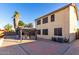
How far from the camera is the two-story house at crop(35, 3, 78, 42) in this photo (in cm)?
1071

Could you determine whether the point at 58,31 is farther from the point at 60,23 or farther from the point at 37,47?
the point at 37,47

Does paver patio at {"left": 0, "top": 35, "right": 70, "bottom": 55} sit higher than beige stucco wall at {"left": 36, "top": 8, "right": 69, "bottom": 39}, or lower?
lower

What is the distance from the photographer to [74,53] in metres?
10.1

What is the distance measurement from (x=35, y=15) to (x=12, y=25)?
1.26 m

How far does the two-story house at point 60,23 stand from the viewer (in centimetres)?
1071

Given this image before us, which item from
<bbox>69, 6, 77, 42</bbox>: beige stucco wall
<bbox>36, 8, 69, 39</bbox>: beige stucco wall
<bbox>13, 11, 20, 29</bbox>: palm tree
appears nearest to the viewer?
<bbox>13, 11, 20, 29</bbox>: palm tree

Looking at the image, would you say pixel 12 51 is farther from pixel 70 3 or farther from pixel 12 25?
pixel 70 3

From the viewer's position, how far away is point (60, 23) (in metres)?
10.8

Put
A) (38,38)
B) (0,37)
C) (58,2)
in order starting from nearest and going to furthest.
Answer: (58,2), (0,37), (38,38)

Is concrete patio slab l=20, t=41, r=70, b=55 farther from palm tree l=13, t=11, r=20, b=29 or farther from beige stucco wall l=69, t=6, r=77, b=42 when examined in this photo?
palm tree l=13, t=11, r=20, b=29

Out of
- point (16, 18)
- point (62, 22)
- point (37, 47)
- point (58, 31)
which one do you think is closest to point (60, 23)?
point (62, 22)

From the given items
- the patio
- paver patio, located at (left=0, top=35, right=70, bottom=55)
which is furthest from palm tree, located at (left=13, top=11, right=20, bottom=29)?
paver patio, located at (left=0, top=35, right=70, bottom=55)

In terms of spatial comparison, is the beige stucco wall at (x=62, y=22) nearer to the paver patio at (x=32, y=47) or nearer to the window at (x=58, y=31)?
the window at (x=58, y=31)

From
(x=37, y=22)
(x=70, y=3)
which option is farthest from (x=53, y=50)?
(x=70, y=3)
